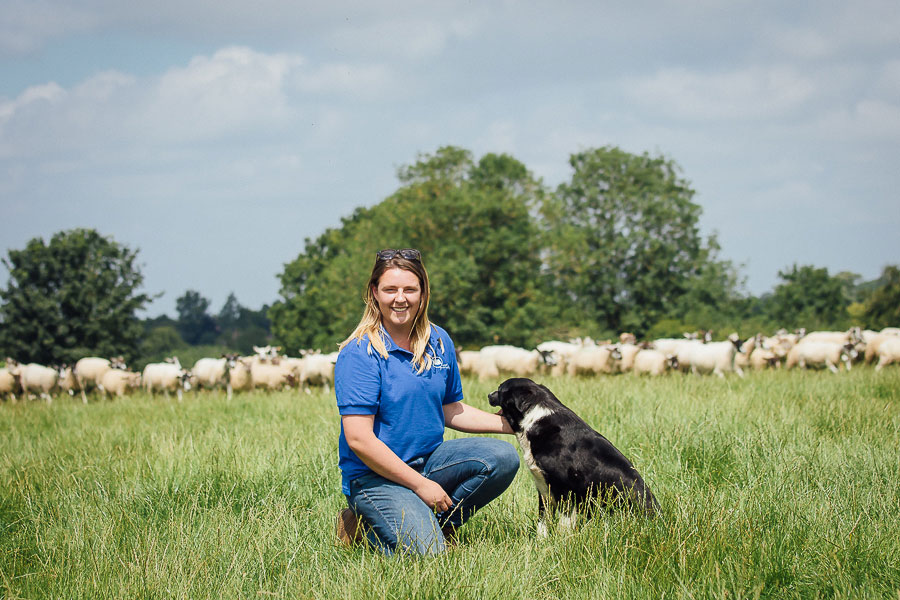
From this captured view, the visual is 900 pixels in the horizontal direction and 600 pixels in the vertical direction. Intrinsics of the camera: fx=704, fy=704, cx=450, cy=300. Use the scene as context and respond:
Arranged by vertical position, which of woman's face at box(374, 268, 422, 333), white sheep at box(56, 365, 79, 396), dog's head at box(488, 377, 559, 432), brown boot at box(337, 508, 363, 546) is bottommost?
white sheep at box(56, 365, 79, 396)

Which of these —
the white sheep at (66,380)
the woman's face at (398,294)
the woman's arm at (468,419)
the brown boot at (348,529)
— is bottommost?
the white sheep at (66,380)

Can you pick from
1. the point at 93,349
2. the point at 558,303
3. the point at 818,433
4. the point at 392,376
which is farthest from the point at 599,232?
the point at 392,376

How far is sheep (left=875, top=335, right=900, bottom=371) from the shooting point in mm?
17375

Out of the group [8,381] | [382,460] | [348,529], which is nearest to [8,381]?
[8,381]

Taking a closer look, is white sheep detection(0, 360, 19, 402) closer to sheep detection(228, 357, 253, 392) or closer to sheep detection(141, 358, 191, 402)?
sheep detection(141, 358, 191, 402)

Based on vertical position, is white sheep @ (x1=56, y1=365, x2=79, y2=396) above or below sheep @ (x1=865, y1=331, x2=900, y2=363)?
below

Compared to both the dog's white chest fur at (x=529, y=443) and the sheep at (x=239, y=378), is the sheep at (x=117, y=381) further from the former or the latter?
the dog's white chest fur at (x=529, y=443)

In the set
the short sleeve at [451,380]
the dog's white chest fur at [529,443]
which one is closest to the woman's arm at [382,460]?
the dog's white chest fur at [529,443]

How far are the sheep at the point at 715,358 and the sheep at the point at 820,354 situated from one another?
1.86 m

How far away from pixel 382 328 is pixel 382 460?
30.0 inches

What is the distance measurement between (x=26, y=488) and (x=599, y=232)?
40.1m

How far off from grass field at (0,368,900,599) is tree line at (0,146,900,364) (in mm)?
26234

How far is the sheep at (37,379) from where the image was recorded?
2142cm

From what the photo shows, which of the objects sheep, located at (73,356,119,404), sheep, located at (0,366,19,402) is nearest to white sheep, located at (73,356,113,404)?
sheep, located at (73,356,119,404)
